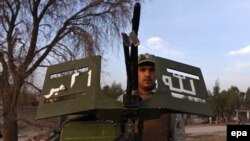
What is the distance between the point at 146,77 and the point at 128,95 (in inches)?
41.2

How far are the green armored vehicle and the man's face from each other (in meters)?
0.69

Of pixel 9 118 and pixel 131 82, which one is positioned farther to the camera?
Answer: pixel 9 118

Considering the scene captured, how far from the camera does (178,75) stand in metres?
2.93

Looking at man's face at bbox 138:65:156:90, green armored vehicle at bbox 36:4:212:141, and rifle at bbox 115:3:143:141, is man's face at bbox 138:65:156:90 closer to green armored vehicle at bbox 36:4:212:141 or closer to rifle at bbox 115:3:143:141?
green armored vehicle at bbox 36:4:212:141

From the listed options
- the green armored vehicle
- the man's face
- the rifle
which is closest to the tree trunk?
the man's face

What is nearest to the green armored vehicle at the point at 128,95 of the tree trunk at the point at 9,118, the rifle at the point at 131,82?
the rifle at the point at 131,82

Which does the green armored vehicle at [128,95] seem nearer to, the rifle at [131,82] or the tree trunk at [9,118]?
the rifle at [131,82]

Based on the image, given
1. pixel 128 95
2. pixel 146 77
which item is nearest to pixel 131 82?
pixel 128 95

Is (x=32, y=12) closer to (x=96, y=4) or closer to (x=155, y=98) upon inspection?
(x=96, y=4)

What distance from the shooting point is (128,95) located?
107 inches

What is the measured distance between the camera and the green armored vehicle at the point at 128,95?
107 inches

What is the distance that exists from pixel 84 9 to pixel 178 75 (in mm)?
12543

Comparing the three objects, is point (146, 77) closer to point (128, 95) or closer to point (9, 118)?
point (128, 95)

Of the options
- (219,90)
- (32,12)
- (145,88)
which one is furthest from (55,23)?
(219,90)
